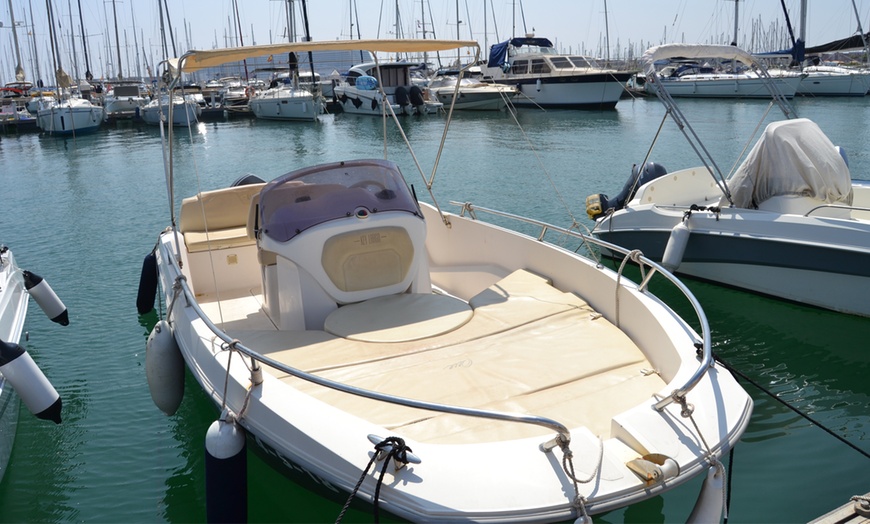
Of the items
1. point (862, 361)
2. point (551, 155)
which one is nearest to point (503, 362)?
point (862, 361)

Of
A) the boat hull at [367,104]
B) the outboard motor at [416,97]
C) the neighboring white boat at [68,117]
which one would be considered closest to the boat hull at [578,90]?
the boat hull at [367,104]

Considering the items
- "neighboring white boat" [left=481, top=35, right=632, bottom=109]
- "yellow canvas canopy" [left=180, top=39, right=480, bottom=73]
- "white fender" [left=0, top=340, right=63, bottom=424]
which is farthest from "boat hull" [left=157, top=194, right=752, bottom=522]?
"neighboring white boat" [left=481, top=35, right=632, bottom=109]

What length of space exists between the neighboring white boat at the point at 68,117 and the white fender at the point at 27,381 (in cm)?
3075

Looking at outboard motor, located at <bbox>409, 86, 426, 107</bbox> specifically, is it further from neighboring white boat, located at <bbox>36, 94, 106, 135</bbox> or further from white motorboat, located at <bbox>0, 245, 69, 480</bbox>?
white motorboat, located at <bbox>0, 245, 69, 480</bbox>

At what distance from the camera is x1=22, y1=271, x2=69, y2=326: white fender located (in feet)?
25.1

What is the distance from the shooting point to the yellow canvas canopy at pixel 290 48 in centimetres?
564

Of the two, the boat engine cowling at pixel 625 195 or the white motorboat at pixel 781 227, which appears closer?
the white motorboat at pixel 781 227

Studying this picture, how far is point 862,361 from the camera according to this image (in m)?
6.95

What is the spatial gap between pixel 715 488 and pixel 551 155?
65.4 feet

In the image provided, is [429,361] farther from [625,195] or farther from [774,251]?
[625,195]

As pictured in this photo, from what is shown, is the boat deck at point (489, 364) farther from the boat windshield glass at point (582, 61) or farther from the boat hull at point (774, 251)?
the boat windshield glass at point (582, 61)

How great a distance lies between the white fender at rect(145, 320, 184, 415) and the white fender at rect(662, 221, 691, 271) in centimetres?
580

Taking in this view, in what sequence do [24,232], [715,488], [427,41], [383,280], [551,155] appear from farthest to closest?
[551,155] → [24,232] → [427,41] → [383,280] → [715,488]

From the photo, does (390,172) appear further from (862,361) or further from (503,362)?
(862,361)
